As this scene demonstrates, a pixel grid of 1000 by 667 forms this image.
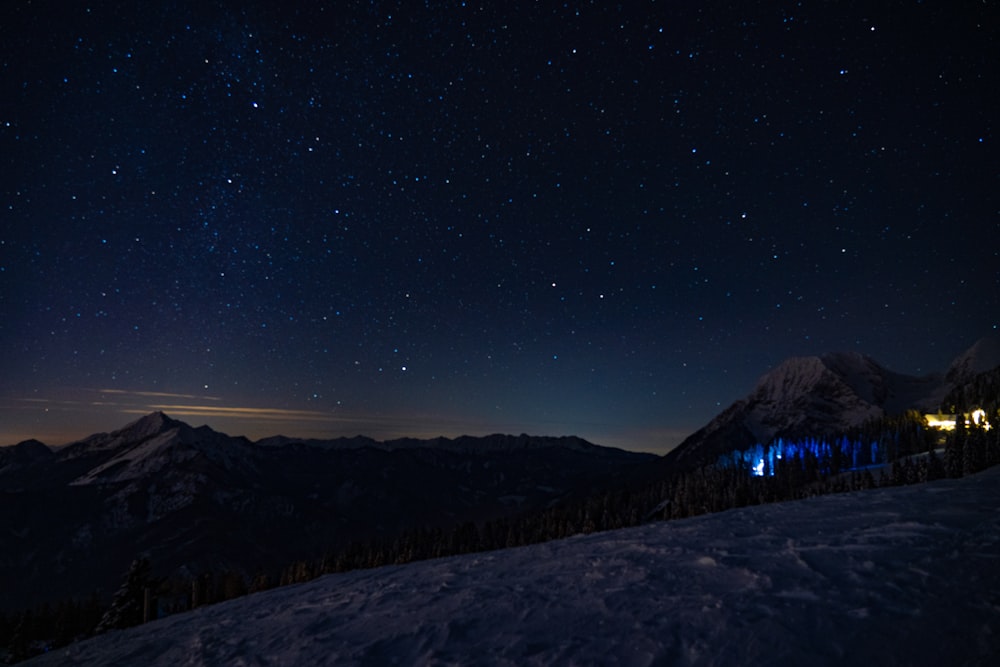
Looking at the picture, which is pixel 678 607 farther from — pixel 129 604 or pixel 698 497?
pixel 698 497

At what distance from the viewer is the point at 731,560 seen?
43.5 feet

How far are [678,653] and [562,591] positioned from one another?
5026mm

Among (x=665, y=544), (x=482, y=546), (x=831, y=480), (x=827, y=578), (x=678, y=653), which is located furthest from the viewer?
(x=482, y=546)

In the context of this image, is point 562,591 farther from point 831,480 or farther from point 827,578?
point 831,480

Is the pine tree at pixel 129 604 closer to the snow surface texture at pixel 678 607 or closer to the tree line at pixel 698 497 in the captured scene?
the snow surface texture at pixel 678 607

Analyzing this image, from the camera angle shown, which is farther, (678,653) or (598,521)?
(598,521)

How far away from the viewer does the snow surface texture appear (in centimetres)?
780

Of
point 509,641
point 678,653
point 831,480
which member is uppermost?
point 678,653

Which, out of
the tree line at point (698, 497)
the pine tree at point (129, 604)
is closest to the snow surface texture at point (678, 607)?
the pine tree at point (129, 604)

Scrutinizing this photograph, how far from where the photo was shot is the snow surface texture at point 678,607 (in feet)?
25.6

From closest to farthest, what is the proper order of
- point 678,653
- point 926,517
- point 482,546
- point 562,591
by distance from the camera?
point 678,653, point 562,591, point 926,517, point 482,546

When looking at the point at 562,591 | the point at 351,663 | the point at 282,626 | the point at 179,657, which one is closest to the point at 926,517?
the point at 562,591

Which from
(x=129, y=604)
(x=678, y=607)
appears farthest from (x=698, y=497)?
(x=678, y=607)

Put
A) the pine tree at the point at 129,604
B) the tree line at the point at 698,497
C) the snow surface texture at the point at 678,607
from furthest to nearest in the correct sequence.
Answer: the tree line at the point at 698,497, the pine tree at the point at 129,604, the snow surface texture at the point at 678,607
